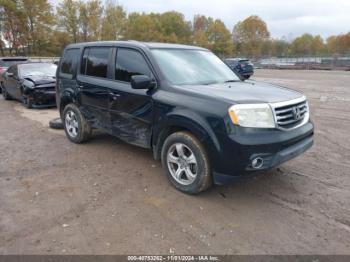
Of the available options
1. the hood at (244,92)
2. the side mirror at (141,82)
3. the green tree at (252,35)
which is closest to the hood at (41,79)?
the side mirror at (141,82)

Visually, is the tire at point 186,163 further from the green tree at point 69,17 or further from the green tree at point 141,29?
the green tree at point 141,29

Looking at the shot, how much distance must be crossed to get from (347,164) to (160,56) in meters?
3.38

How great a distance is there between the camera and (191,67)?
13.9ft

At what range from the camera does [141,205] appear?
338cm

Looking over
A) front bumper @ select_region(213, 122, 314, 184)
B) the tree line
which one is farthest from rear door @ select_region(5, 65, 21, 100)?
the tree line

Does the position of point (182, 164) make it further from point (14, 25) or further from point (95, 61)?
point (14, 25)

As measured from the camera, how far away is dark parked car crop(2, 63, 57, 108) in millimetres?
9142

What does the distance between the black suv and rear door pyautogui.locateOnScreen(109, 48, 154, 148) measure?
0.6 inches

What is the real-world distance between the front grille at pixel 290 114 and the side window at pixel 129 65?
69.8 inches

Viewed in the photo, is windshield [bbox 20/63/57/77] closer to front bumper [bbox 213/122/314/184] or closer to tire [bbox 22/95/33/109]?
tire [bbox 22/95/33/109]

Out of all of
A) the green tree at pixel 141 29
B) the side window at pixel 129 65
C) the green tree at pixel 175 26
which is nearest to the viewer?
the side window at pixel 129 65

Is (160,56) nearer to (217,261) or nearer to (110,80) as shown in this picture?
(110,80)

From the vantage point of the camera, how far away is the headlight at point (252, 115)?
120 inches

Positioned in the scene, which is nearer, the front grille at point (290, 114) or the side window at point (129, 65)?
the front grille at point (290, 114)
